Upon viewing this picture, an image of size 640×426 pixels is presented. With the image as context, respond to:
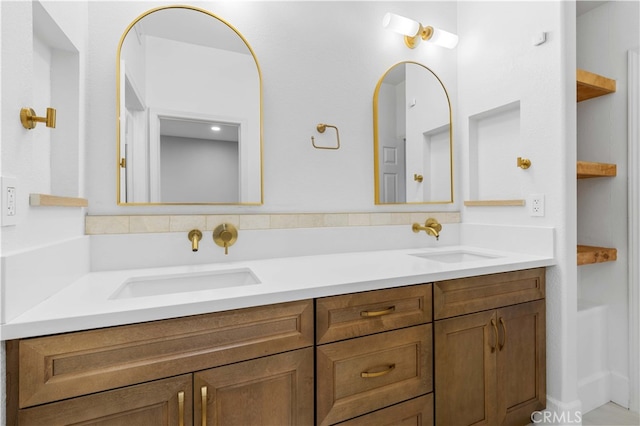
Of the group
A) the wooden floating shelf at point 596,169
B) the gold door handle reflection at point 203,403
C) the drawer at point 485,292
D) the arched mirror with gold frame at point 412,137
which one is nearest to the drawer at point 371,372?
the drawer at point 485,292

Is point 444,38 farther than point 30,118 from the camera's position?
Yes

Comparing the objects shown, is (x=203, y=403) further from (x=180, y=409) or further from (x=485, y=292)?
(x=485, y=292)

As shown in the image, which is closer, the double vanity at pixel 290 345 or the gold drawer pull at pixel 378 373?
the double vanity at pixel 290 345

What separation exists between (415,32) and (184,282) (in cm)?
184

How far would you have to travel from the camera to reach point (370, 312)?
1136 millimetres

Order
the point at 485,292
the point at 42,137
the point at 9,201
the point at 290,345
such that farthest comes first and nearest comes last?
the point at 485,292 < the point at 42,137 < the point at 290,345 < the point at 9,201

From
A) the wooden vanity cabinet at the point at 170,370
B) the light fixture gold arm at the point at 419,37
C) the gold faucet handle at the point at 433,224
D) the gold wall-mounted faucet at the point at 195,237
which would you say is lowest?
the wooden vanity cabinet at the point at 170,370

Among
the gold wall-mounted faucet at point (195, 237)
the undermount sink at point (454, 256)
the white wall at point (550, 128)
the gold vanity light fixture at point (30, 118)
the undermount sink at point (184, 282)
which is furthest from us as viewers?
the undermount sink at point (454, 256)

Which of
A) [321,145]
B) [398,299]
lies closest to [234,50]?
[321,145]

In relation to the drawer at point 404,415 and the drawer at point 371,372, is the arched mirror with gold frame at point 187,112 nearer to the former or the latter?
the drawer at point 371,372

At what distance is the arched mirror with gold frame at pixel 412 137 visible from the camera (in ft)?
6.20

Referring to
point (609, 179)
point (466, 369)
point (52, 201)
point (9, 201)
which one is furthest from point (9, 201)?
point (609, 179)

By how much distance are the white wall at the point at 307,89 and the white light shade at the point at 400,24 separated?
0.32 ft

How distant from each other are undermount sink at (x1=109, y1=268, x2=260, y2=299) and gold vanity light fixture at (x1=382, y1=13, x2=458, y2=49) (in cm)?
158
